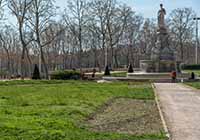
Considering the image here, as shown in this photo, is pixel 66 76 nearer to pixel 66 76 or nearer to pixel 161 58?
pixel 66 76

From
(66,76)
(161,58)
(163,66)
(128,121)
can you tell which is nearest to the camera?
(128,121)

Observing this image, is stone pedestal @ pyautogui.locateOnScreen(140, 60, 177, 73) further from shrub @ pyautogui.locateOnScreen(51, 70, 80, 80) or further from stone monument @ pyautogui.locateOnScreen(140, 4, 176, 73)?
shrub @ pyautogui.locateOnScreen(51, 70, 80, 80)

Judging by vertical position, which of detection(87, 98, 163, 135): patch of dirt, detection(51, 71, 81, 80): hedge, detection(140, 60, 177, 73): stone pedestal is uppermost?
detection(140, 60, 177, 73): stone pedestal

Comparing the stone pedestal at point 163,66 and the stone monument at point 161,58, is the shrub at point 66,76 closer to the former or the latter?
the stone monument at point 161,58

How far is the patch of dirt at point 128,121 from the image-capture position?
10062 millimetres

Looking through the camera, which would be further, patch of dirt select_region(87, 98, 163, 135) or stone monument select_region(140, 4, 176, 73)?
stone monument select_region(140, 4, 176, 73)

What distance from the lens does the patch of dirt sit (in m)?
10.1

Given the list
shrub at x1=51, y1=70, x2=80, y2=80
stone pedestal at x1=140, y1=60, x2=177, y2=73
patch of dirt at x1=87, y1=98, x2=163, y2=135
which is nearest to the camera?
patch of dirt at x1=87, y1=98, x2=163, y2=135

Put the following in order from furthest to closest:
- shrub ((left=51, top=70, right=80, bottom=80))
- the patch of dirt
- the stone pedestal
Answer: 1. the stone pedestal
2. shrub ((left=51, top=70, right=80, bottom=80))
3. the patch of dirt

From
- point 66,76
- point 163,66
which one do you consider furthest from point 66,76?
point 163,66

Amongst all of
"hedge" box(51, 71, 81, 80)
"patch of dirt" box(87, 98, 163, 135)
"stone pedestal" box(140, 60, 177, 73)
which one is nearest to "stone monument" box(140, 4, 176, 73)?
"stone pedestal" box(140, 60, 177, 73)

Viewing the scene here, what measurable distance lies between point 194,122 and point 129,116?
2.08 m

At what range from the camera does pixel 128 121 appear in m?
11.6

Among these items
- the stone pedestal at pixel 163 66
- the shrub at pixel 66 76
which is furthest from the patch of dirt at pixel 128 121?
the stone pedestal at pixel 163 66
